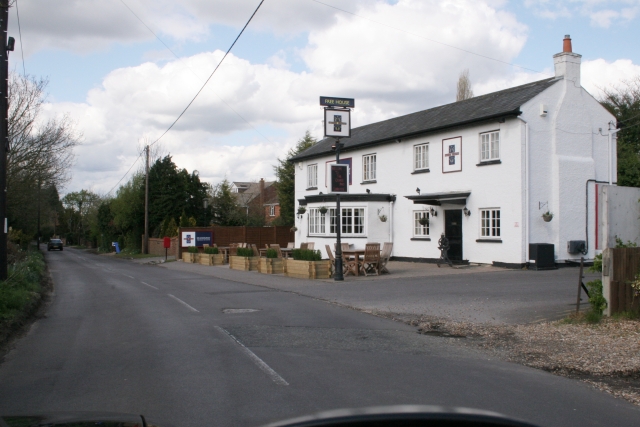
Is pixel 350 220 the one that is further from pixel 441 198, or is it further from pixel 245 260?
pixel 245 260

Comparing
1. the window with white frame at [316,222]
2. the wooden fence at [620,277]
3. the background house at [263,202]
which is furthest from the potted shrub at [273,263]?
the background house at [263,202]

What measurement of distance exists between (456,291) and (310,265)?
6.78 m

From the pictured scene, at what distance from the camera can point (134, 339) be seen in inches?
A: 379

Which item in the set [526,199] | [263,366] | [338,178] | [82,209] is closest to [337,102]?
[338,178]

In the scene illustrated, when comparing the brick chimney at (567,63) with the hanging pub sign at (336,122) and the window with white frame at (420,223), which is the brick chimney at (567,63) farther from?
the hanging pub sign at (336,122)

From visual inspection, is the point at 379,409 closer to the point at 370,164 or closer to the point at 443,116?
the point at 443,116

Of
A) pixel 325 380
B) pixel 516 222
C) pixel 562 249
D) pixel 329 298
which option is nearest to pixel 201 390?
pixel 325 380

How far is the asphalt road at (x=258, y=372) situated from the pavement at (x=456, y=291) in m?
2.04

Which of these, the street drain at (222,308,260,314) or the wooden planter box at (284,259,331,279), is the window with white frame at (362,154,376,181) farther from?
the street drain at (222,308,260,314)

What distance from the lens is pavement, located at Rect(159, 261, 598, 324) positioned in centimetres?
1268

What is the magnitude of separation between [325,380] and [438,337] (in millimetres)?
3793

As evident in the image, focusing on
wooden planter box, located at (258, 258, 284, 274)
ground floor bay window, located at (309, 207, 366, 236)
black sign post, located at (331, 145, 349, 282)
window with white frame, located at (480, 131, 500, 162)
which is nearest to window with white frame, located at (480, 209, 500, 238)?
window with white frame, located at (480, 131, 500, 162)

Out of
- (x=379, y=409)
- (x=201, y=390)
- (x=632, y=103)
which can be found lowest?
(x=201, y=390)

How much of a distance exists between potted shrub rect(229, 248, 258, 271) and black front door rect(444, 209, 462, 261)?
8.83 metres
